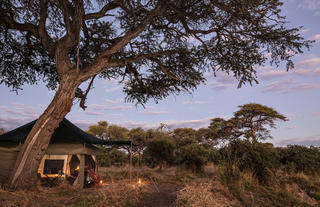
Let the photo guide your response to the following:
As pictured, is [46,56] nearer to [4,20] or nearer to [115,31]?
[4,20]

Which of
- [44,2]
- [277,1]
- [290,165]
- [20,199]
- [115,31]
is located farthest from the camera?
[290,165]

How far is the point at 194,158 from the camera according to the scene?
15281mm

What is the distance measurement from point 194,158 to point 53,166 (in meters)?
8.29

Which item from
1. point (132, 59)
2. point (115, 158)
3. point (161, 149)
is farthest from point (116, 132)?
point (132, 59)

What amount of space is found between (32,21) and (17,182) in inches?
262

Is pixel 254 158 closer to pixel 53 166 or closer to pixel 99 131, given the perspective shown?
pixel 53 166

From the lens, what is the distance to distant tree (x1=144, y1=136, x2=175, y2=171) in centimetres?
1841

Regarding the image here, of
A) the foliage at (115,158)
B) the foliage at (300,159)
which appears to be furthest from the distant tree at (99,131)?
the foliage at (300,159)

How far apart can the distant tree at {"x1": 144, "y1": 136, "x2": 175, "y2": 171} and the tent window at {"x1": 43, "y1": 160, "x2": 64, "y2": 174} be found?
8.52 m

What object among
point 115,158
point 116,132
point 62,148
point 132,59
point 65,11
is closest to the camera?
point 65,11

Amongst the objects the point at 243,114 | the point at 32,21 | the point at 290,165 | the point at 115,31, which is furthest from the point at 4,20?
the point at 243,114

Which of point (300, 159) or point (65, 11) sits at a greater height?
point (65, 11)

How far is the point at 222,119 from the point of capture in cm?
2730

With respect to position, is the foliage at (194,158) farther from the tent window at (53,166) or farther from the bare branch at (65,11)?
the bare branch at (65,11)
